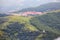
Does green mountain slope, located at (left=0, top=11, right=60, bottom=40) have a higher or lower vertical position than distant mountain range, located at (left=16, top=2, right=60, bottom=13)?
lower

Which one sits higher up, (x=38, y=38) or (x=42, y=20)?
(x=42, y=20)

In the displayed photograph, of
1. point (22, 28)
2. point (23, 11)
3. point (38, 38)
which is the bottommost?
point (38, 38)

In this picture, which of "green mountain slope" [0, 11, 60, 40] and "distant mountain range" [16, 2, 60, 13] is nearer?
"green mountain slope" [0, 11, 60, 40]

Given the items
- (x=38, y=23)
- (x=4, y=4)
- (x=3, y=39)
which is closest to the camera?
(x=3, y=39)

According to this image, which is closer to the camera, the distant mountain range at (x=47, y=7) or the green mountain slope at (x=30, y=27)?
the green mountain slope at (x=30, y=27)

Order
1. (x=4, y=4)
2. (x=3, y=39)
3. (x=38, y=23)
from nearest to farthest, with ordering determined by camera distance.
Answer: (x=3, y=39), (x=38, y=23), (x=4, y=4)

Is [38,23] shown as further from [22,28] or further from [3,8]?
[3,8]

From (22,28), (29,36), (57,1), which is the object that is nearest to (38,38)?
(29,36)

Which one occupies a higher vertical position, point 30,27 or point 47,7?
point 47,7

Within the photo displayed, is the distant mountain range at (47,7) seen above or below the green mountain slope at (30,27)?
above

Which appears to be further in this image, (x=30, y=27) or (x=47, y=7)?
(x=47, y=7)

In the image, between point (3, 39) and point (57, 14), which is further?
point (57, 14)
